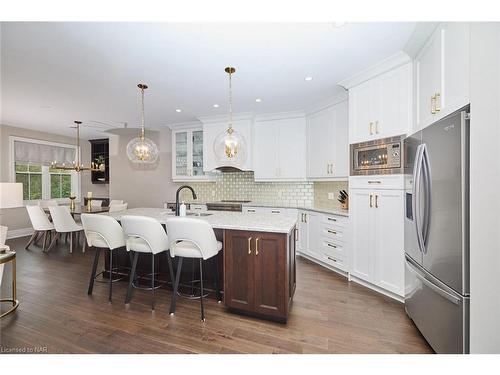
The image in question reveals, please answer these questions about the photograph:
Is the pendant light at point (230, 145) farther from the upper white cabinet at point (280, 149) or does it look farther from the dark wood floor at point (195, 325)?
the upper white cabinet at point (280, 149)

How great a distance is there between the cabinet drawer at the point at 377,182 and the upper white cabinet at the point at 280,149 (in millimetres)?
1345

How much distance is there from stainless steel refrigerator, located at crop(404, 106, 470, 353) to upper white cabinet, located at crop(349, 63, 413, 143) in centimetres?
61

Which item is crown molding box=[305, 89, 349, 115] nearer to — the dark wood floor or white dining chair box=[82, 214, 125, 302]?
the dark wood floor

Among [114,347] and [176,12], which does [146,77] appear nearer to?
[176,12]

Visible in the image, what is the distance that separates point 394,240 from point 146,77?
3437 mm

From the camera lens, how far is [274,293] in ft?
6.79

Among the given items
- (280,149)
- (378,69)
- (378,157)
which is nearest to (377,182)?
(378,157)

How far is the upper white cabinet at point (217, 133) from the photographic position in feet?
14.8

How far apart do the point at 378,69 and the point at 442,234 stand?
6.33ft

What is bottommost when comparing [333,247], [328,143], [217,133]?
[333,247]

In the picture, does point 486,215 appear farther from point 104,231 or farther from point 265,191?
point 265,191

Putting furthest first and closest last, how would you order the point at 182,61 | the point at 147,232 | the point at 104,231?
the point at 182,61 < the point at 104,231 < the point at 147,232

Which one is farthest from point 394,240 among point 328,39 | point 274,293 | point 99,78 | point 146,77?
point 99,78

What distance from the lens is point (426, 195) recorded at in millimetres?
1717
